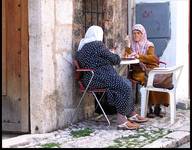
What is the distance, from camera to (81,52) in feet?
25.1

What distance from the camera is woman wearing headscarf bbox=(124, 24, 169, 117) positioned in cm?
857

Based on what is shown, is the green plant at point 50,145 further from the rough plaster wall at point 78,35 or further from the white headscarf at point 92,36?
the white headscarf at point 92,36

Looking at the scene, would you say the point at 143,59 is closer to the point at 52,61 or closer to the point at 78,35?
the point at 78,35

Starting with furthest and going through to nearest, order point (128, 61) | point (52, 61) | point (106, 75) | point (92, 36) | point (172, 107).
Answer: point (172, 107) → point (128, 61) → point (92, 36) → point (106, 75) → point (52, 61)

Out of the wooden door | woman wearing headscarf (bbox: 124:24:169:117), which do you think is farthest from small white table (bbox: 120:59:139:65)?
the wooden door

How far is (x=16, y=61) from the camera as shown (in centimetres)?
716

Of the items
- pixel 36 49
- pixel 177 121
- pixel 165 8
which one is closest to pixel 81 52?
pixel 36 49

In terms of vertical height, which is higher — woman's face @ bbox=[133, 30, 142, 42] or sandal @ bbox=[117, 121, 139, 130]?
woman's face @ bbox=[133, 30, 142, 42]

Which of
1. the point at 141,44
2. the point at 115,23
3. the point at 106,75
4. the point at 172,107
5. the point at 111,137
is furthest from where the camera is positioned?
the point at 115,23

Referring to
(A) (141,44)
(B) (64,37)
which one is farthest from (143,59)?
(B) (64,37)

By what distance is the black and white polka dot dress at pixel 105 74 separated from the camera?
24.9 ft

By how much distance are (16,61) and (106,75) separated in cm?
134

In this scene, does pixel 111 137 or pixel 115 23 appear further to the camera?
pixel 115 23

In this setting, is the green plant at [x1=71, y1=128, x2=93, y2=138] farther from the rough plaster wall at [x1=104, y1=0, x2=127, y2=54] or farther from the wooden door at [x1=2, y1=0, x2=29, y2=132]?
the rough plaster wall at [x1=104, y1=0, x2=127, y2=54]
